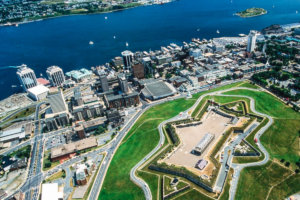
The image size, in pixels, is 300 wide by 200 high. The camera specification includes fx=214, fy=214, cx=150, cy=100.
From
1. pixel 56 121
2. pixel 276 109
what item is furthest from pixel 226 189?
pixel 56 121

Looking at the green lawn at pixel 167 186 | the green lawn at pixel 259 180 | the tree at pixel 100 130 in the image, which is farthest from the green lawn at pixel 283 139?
the tree at pixel 100 130

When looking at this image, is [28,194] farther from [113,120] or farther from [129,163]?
[113,120]

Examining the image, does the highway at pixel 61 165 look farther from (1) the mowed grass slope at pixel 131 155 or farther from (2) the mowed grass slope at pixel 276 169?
(2) the mowed grass slope at pixel 276 169

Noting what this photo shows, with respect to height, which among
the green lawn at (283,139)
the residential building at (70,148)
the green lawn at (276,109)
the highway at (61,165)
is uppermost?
the green lawn at (276,109)

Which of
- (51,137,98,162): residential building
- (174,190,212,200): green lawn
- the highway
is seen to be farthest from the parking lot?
(51,137,98,162): residential building

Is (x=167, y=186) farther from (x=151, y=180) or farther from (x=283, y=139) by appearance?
(x=283, y=139)

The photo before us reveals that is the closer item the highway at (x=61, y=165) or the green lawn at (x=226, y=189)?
the green lawn at (x=226, y=189)
